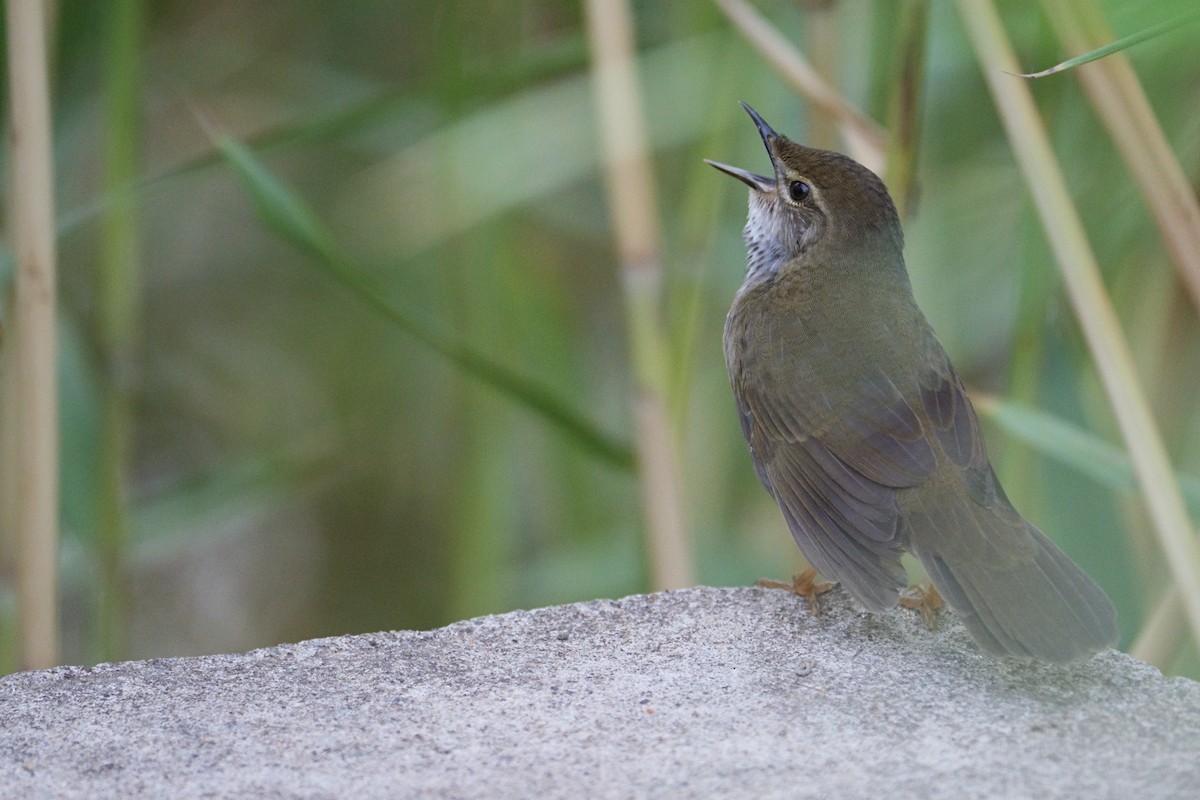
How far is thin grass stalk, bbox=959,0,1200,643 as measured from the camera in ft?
8.11

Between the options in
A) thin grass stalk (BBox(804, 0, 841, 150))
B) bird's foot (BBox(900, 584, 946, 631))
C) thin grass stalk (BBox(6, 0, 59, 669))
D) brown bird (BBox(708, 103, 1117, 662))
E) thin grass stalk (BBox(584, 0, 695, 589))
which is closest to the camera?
brown bird (BBox(708, 103, 1117, 662))

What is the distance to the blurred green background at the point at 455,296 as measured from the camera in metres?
Result: 3.40

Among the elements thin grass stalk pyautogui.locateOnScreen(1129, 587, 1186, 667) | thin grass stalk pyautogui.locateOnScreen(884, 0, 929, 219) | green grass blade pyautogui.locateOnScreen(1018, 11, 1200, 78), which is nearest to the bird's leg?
thin grass stalk pyautogui.locateOnScreen(1129, 587, 1186, 667)

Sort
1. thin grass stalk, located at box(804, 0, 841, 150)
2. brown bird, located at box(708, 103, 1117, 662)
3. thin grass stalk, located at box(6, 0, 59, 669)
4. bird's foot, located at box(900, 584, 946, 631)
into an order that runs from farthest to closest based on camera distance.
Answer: thin grass stalk, located at box(804, 0, 841, 150) < thin grass stalk, located at box(6, 0, 59, 669) < bird's foot, located at box(900, 584, 946, 631) < brown bird, located at box(708, 103, 1117, 662)

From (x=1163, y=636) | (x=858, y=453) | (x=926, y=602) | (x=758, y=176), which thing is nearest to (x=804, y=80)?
(x=758, y=176)

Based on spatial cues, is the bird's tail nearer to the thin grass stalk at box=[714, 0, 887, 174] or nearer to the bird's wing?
the bird's wing

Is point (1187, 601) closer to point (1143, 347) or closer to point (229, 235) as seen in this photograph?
point (1143, 347)

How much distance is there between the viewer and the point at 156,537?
12.8ft

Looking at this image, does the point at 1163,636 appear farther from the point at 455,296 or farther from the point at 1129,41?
the point at 455,296

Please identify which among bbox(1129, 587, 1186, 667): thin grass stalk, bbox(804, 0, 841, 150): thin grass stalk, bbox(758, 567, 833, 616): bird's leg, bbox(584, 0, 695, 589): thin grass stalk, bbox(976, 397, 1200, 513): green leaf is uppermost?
bbox(804, 0, 841, 150): thin grass stalk

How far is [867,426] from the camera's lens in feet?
9.04

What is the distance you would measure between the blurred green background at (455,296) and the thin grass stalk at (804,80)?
153 mm

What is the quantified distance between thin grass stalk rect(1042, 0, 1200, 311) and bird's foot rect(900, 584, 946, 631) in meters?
0.74

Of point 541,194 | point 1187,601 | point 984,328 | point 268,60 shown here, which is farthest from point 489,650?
point 268,60
